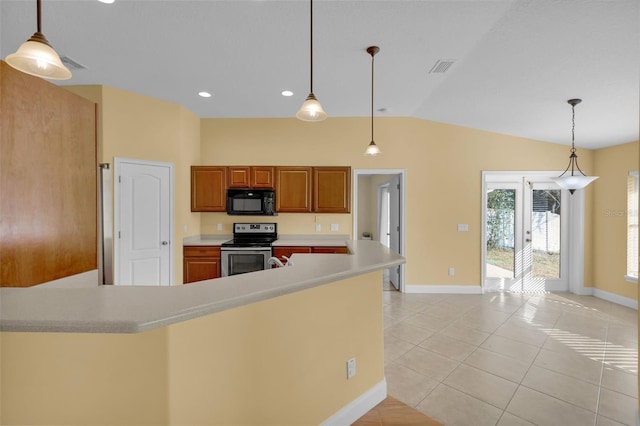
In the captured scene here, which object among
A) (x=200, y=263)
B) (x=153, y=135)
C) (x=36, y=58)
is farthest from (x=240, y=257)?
(x=36, y=58)

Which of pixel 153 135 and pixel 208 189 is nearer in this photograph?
pixel 153 135

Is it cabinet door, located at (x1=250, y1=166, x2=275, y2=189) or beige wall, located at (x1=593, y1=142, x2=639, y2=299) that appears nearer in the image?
beige wall, located at (x1=593, y1=142, x2=639, y2=299)

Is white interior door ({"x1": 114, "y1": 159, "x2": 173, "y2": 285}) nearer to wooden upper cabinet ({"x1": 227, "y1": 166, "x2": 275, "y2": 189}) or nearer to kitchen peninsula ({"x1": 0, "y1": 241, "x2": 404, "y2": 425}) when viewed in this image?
wooden upper cabinet ({"x1": 227, "y1": 166, "x2": 275, "y2": 189})

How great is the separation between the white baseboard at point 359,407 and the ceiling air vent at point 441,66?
2.93 meters

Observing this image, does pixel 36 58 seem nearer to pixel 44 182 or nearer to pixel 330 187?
pixel 44 182

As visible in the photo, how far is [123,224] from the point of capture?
3.56 m

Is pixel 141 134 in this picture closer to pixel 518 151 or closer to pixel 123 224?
pixel 123 224

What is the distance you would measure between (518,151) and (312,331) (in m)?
4.84

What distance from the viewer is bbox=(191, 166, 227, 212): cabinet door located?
14.6 ft

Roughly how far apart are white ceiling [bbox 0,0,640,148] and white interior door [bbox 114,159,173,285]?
1043 mm

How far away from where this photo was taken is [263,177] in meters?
4.45

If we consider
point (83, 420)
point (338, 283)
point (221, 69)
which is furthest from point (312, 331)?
point (221, 69)

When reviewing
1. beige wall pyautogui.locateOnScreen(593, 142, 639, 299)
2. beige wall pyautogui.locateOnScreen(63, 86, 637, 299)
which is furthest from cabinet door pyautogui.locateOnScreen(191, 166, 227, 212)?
beige wall pyautogui.locateOnScreen(593, 142, 639, 299)

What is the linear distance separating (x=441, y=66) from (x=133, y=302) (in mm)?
3272
